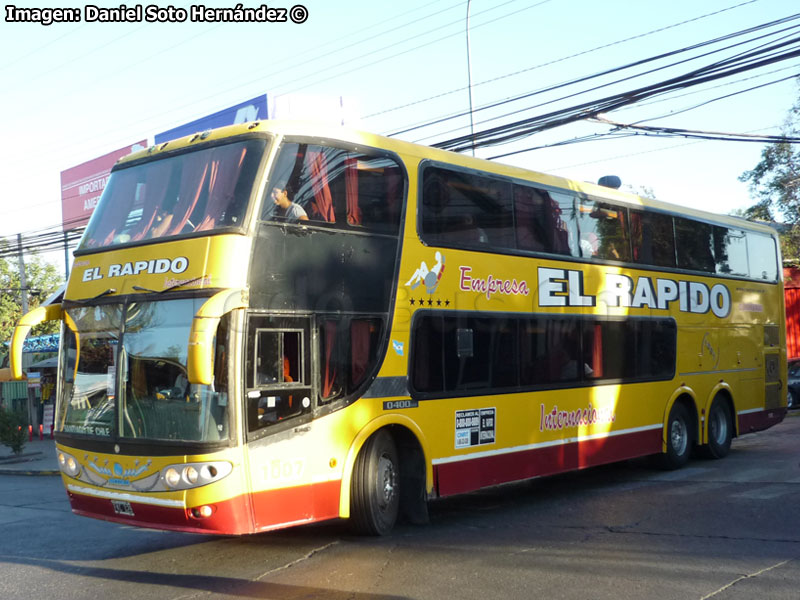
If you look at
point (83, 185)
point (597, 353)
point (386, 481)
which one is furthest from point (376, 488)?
point (83, 185)

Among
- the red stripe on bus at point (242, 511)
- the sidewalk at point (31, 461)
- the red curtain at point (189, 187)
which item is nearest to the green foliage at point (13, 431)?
the sidewalk at point (31, 461)

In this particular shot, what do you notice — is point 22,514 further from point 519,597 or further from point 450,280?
point 519,597

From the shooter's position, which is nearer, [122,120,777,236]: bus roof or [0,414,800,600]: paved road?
[0,414,800,600]: paved road

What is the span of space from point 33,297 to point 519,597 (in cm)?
4399

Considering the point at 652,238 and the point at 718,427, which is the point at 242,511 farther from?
the point at 718,427

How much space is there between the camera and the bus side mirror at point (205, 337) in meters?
7.16

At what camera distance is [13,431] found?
2272cm

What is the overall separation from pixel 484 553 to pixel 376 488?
144 cm

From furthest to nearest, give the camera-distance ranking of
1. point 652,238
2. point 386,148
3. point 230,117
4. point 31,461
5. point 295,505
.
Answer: point 230,117
point 31,461
point 652,238
point 386,148
point 295,505

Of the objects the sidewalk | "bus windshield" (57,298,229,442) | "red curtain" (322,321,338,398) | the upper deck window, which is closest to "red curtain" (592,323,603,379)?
the upper deck window

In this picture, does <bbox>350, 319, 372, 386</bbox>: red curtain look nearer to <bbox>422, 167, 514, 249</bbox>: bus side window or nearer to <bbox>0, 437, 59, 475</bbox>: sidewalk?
<bbox>422, 167, 514, 249</bbox>: bus side window

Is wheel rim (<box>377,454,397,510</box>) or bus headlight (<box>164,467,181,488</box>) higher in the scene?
bus headlight (<box>164,467,181,488</box>)

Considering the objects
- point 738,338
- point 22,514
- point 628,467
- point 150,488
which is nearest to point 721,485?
point 628,467

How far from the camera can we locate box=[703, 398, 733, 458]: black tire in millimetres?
14922
